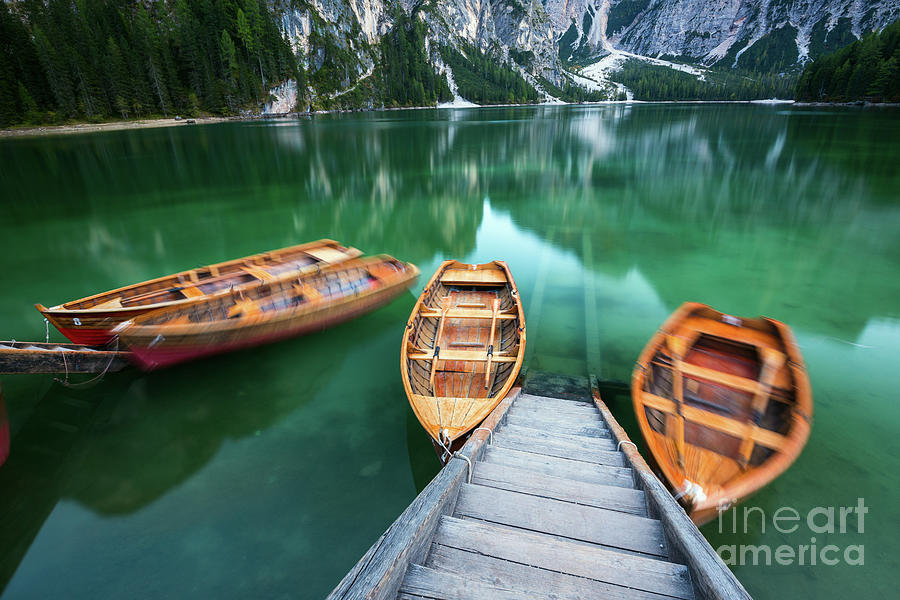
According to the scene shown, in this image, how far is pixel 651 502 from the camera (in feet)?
11.4

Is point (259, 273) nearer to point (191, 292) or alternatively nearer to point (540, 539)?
point (191, 292)

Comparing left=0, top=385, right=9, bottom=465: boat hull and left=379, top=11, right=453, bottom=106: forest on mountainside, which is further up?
left=379, top=11, right=453, bottom=106: forest on mountainside

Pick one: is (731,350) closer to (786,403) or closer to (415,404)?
(786,403)

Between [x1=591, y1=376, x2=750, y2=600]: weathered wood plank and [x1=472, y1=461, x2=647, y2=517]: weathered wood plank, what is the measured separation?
172 millimetres

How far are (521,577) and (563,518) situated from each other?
92cm

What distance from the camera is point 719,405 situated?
5.91 meters

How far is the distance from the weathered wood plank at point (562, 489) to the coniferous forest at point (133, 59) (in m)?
87.8

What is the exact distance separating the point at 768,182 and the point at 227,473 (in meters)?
31.0

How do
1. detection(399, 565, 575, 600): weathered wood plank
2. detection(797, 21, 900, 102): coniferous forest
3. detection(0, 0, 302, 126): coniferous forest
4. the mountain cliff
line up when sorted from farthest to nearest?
detection(797, 21, 900, 102): coniferous forest
the mountain cliff
detection(0, 0, 302, 126): coniferous forest
detection(399, 565, 575, 600): weathered wood plank

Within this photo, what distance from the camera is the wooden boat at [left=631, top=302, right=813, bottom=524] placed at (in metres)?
4.43

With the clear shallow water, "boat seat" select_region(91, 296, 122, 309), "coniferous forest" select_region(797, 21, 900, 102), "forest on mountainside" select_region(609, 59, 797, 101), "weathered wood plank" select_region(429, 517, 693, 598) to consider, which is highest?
"forest on mountainside" select_region(609, 59, 797, 101)

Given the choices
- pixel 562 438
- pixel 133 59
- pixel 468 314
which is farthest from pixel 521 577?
pixel 133 59

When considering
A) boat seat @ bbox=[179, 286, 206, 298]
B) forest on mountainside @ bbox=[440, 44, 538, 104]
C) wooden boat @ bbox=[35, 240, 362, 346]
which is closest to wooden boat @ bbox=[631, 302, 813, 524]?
wooden boat @ bbox=[35, 240, 362, 346]

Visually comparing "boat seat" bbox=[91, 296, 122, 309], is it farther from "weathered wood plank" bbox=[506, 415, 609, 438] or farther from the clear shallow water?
"weathered wood plank" bbox=[506, 415, 609, 438]
